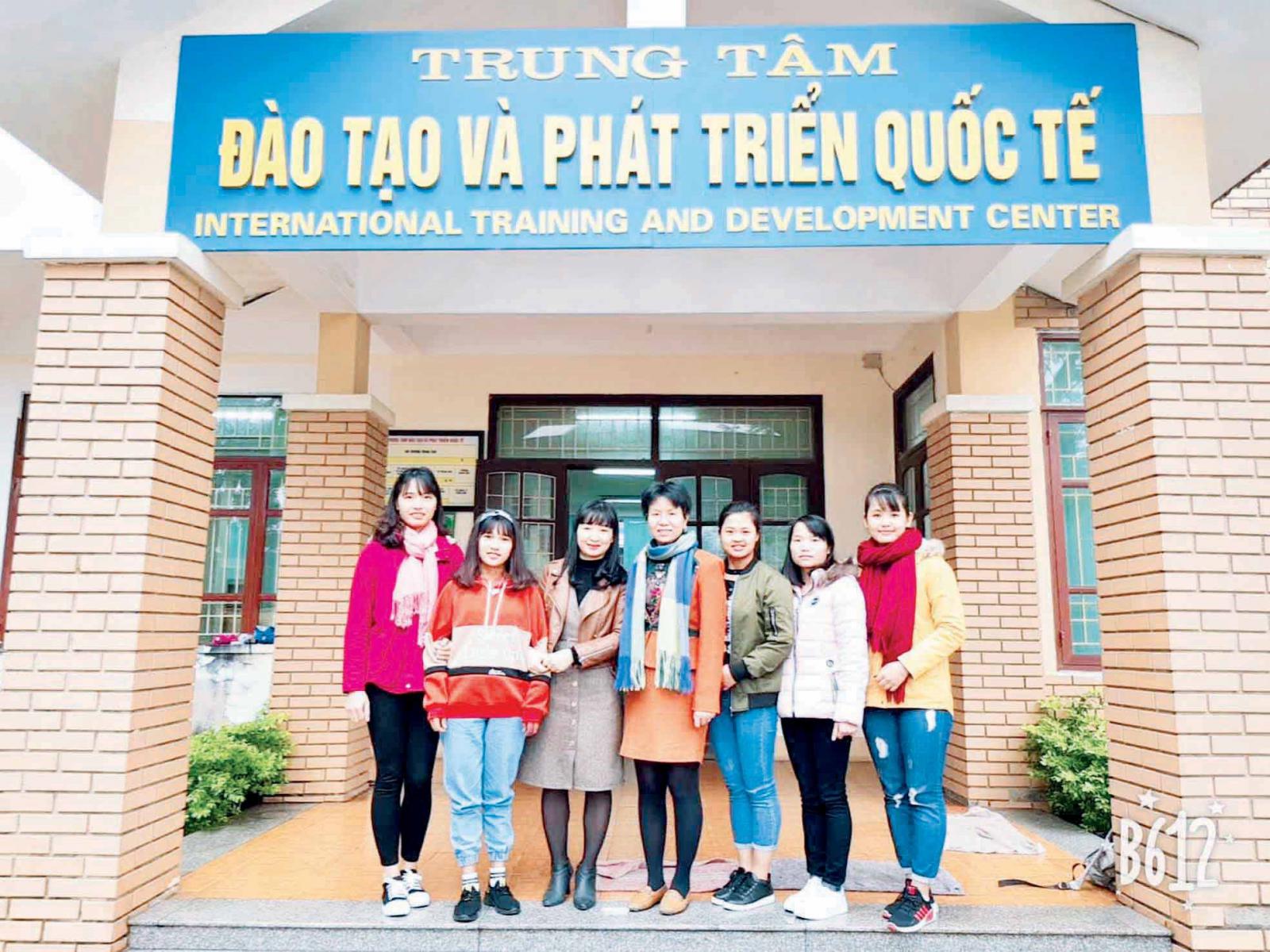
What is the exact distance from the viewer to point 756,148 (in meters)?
3.50

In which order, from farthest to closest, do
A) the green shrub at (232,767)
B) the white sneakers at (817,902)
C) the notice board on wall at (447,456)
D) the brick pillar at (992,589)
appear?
the notice board on wall at (447,456) < the brick pillar at (992,589) < the green shrub at (232,767) < the white sneakers at (817,902)

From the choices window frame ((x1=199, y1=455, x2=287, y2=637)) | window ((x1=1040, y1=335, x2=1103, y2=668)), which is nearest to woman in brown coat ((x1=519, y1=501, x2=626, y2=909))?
window ((x1=1040, y1=335, x2=1103, y2=668))

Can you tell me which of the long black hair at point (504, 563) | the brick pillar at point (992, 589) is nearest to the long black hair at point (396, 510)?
the long black hair at point (504, 563)

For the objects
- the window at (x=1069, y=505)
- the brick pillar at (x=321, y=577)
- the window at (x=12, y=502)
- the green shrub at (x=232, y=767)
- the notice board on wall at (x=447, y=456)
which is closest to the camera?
the green shrub at (x=232, y=767)

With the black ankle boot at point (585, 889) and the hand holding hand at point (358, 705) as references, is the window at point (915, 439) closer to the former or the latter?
the black ankle boot at point (585, 889)

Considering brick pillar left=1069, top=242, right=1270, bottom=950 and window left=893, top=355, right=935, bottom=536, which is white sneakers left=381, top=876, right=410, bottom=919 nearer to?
brick pillar left=1069, top=242, right=1270, bottom=950

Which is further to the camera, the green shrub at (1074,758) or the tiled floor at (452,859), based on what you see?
the green shrub at (1074,758)

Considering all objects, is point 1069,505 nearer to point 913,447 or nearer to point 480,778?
point 913,447

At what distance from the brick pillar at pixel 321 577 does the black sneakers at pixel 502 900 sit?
2315 mm

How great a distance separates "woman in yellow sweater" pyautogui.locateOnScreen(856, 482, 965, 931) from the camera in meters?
3.16

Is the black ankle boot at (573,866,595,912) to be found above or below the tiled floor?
above

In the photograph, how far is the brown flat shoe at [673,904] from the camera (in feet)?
10.6

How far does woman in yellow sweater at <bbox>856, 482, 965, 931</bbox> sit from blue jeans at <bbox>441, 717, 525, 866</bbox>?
136 cm

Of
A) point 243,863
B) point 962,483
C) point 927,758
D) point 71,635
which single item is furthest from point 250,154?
point 962,483
